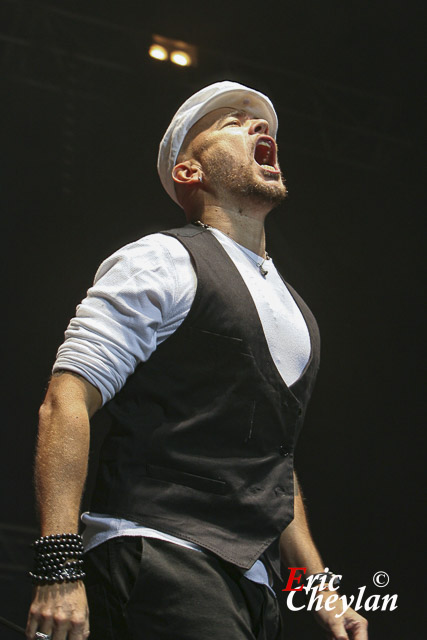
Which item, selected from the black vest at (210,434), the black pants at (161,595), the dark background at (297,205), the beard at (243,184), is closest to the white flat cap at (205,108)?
the beard at (243,184)

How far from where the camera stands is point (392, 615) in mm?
3619

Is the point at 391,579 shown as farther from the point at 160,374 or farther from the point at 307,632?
the point at 160,374

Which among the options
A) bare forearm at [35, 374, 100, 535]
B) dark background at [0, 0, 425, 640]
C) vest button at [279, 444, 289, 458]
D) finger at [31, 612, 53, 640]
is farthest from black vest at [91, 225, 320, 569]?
dark background at [0, 0, 425, 640]

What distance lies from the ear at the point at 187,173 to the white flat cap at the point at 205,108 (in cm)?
6

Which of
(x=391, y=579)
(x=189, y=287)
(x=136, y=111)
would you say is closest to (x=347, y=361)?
(x=391, y=579)

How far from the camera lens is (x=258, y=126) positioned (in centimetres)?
190

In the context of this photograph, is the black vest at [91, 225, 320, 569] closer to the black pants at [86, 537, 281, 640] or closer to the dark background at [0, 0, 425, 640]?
the black pants at [86, 537, 281, 640]

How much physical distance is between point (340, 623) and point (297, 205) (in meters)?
2.73

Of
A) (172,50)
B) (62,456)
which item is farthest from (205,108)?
(172,50)

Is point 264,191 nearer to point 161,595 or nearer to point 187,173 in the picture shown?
point 187,173

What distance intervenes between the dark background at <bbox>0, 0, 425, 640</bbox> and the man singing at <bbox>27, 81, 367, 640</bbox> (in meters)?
2.16

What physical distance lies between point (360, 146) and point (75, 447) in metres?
3.16

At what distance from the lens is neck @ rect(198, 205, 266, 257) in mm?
1717

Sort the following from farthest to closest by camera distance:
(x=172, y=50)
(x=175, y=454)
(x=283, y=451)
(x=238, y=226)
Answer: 1. (x=172, y=50)
2. (x=238, y=226)
3. (x=283, y=451)
4. (x=175, y=454)
